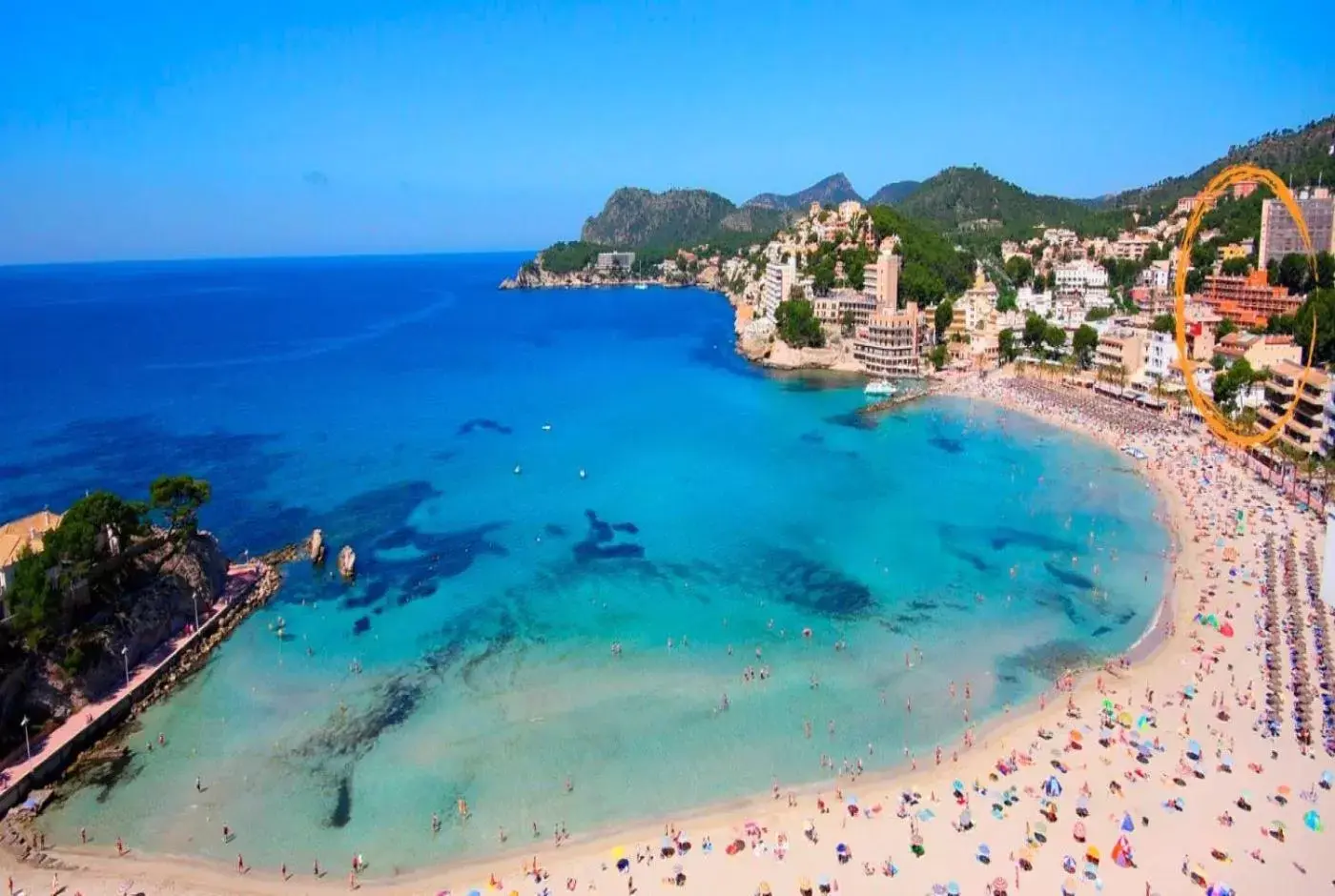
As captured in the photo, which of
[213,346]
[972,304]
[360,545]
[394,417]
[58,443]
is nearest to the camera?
[360,545]

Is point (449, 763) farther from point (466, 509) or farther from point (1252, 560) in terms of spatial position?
point (1252, 560)

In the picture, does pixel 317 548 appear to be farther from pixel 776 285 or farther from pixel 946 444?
pixel 776 285

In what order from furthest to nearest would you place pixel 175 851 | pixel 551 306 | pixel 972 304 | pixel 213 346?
pixel 551 306 < pixel 213 346 < pixel 972 304 < pixel 175 851

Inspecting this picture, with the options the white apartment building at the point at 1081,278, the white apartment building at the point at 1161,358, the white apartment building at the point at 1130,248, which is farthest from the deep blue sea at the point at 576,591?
the white apartment building at the point at 1130,248

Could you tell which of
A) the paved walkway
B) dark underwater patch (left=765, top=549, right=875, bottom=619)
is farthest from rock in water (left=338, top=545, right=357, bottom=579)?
dark underwater patch (left=765, top=549, right=875, bottom=619)

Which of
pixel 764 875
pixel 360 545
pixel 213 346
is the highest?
pixel 213 346

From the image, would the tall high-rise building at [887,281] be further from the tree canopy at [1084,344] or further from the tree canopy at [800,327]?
the tree canopy at [1084,344]

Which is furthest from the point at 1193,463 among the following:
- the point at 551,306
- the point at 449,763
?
the point at 551,306
